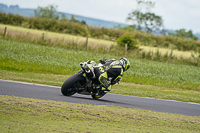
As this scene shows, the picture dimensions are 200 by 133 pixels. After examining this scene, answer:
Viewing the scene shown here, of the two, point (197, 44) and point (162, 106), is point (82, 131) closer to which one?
point (162, 106)

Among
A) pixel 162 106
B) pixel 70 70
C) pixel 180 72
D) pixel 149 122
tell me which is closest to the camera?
pixel 149 122

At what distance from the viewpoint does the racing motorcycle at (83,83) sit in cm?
1034

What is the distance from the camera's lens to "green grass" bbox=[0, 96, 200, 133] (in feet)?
20.0

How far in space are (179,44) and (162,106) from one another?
5106cm

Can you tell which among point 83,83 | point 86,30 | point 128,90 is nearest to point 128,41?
point 86,30

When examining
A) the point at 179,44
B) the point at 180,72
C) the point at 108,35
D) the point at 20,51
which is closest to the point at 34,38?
the point at 20,51

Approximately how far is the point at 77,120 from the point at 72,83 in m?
3.45

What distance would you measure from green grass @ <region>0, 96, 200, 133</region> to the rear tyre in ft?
6.63

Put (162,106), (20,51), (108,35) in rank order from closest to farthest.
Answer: (162,106) → (20,51) → (108,35)

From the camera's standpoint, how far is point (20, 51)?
2595 cm

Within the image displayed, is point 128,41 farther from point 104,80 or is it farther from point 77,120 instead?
point 77,120

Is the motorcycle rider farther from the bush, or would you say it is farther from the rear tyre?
the bush

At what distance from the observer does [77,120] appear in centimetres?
701

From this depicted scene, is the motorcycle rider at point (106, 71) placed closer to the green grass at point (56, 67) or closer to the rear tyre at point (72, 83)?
the rear tyre at point (72, 83)
